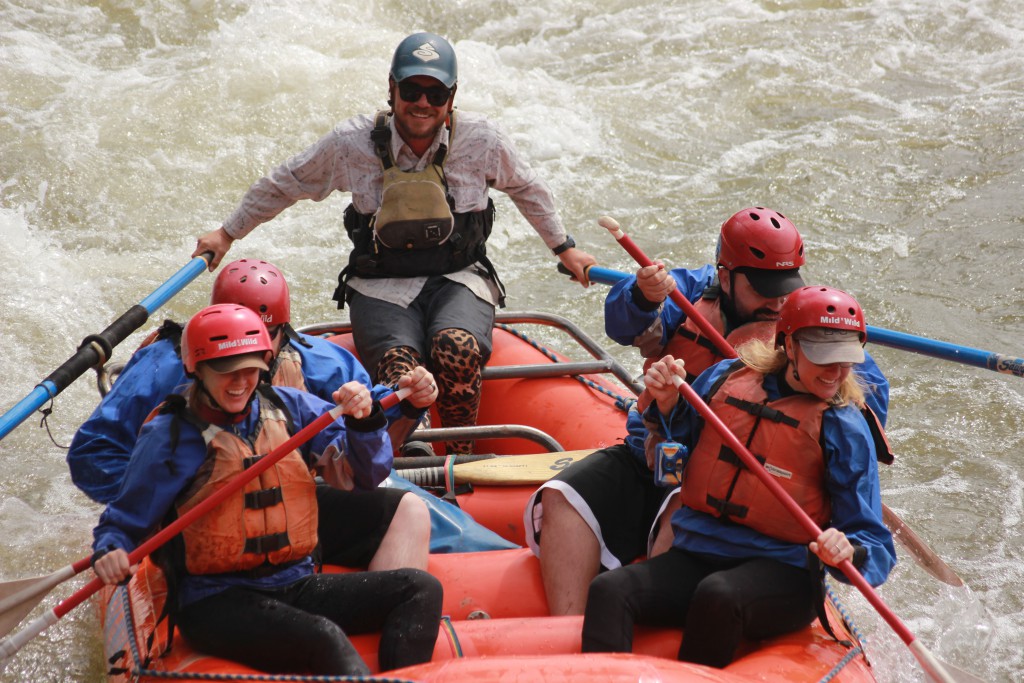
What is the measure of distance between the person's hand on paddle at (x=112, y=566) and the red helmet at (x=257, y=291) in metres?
0.84

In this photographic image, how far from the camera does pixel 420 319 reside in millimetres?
4246

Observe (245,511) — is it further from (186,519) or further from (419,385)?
(419,385)

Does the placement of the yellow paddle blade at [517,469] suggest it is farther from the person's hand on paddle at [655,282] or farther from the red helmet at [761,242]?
the red helmet at [761,242]

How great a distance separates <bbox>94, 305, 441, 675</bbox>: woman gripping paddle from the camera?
272 cm

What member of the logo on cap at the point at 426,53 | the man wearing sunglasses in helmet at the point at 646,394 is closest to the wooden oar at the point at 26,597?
the man wearing sunglasses in helmet at the point at 646,394

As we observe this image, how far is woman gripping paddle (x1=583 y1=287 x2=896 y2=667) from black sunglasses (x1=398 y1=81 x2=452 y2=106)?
145 centimetres

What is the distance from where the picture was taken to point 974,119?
31.8 feet

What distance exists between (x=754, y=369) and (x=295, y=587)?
1.23 metres

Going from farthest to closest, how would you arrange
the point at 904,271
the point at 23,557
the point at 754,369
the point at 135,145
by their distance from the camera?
the point at 135,145 → the point at 904,271 → the point at 23,557 → the point at 754,369

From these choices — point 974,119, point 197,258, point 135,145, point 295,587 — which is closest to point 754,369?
point 295,587

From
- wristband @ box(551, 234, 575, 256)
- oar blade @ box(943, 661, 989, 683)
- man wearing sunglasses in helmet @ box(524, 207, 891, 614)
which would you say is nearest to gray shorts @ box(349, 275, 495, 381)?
wristband @ box(551, 234, 575, 256)

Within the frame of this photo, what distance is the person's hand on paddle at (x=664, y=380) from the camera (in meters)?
2.92

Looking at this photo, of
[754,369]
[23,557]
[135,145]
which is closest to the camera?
[754,369]

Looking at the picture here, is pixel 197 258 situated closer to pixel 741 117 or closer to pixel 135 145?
pixel 135 145
